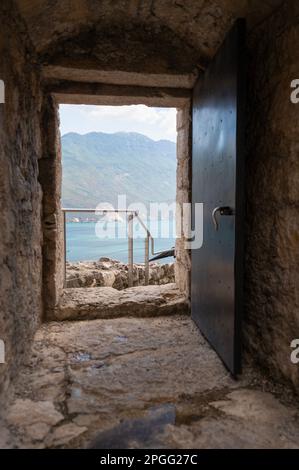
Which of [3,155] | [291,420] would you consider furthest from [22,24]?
[291,420]

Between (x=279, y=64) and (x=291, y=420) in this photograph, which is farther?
(x=279, y=64)

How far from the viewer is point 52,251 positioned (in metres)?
2.27

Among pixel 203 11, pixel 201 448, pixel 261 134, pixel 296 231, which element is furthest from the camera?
pixel 203 11

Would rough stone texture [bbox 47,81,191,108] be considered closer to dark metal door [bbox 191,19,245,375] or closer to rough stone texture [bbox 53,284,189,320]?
dark metal door [bbox 191,19,245,375]

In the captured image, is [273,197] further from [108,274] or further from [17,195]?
[108,274]

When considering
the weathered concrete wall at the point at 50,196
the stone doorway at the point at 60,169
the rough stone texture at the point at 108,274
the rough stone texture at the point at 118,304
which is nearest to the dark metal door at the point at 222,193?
the stone doorway at the point at 60,169

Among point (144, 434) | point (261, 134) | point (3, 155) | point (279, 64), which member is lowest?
point (144, 434)

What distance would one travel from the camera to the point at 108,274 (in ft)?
16.4

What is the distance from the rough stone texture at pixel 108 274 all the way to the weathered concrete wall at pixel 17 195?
2425mm

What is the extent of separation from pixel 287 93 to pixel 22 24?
1.33 metres

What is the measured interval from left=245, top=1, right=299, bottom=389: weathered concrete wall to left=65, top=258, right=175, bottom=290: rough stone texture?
118 inches

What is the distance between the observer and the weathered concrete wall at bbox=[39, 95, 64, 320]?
7.18 feet

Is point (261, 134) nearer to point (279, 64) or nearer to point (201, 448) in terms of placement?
point (279, 64)

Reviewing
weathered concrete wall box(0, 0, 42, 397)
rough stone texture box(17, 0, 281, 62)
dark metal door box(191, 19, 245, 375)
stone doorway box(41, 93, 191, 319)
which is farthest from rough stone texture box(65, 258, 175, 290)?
rough stone texture box(17, 0, 281, 62)
